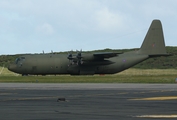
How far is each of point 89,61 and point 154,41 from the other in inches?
403

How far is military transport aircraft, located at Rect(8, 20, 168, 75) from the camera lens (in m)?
66.6

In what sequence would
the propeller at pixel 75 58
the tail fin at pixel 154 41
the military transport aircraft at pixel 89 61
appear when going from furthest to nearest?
the tail fin at pixel 154 41, the propeller at pixel 75 58, the military transport aircraft at pixel 89 61

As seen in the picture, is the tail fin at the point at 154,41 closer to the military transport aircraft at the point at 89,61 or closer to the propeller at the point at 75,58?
the military transport aircraft at the point at 89,61

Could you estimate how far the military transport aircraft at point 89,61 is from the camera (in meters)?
66.6


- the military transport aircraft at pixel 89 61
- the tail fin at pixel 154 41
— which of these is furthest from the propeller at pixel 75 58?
the tail fin at pixel 154 41

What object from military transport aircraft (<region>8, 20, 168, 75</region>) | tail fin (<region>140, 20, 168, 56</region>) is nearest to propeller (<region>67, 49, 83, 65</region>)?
military transport aircraft (<region>8, 20, 168, 75</region>)

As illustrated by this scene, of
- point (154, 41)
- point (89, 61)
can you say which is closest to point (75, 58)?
point (89, 61)

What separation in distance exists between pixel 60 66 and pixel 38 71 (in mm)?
3143

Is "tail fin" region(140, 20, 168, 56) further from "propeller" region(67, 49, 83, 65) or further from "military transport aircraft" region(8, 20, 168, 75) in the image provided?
"propeller" region(67, 49, 83, 65)

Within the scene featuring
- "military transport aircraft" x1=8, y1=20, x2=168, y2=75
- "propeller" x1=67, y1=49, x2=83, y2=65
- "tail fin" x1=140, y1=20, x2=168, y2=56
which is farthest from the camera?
"tail fin" x1=140, y1=20, x2=168, y2=56

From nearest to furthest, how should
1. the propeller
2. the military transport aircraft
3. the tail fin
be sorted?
the military transport aircraft < the propeller < the tail fin

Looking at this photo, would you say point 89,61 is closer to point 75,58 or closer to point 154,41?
point 75,58
